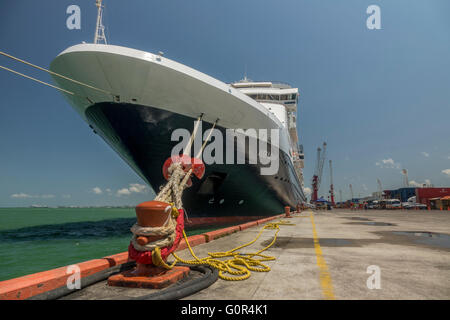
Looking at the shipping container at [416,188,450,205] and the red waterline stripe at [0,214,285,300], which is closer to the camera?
the red waterline stripe at [0,214,285,300]

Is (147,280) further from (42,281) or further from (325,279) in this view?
(325,279)

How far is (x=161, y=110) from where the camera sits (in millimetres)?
9719

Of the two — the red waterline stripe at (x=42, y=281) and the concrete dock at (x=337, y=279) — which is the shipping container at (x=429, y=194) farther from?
the red waterline stripe at (x=42, y=281)

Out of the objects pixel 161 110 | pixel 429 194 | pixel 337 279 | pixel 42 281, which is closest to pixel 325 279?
pixel 337 279

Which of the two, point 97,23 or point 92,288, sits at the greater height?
point 97,23

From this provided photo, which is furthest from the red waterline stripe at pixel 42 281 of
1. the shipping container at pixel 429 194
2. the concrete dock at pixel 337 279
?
the shipping container at pixel 429 194

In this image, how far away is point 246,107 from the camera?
1136 centimetres

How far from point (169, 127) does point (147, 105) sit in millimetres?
1284

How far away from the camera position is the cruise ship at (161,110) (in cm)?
834

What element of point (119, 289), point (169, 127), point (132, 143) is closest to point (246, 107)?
point (169, 127)

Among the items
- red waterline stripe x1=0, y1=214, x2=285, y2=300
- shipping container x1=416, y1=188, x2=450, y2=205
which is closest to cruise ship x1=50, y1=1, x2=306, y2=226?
red waterline stripe x1=0, y1=214, x2=285, y2=300

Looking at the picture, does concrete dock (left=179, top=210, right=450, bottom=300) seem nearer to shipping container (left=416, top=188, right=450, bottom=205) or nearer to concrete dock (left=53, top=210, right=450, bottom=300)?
concrete dock (left=53, top=210, right=450, bottom=300)

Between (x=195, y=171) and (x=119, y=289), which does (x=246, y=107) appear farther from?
(x=119, y=289)

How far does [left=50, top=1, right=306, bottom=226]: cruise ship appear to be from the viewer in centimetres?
834
